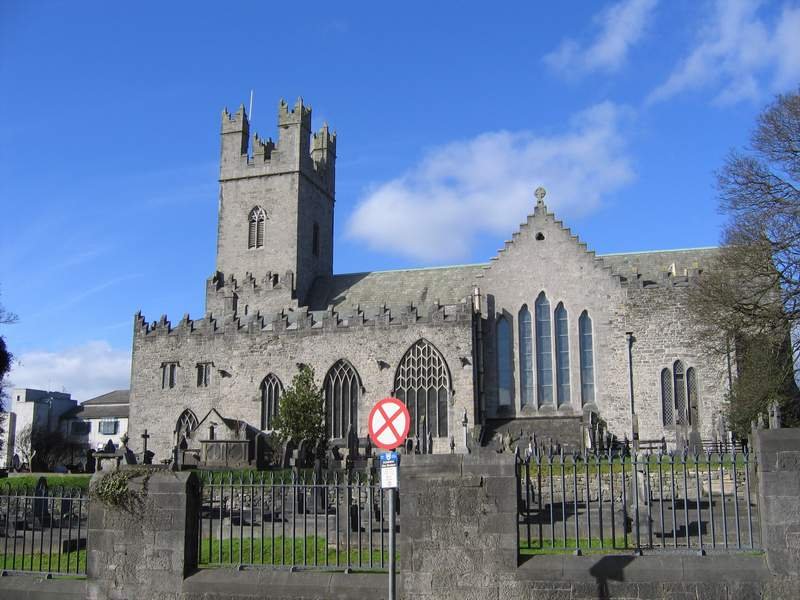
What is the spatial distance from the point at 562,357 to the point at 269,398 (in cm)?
1488

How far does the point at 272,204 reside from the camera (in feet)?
176

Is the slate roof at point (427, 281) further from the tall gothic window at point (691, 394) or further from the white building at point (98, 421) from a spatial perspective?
the white building at point (98, 421)

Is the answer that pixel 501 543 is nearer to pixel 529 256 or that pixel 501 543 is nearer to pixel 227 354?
pixel 529 256

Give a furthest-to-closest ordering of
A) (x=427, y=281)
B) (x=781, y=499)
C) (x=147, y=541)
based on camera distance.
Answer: (x=427, y=281), (x=147, y=541), (x=781, y=499)

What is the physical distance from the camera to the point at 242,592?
12.9 meters

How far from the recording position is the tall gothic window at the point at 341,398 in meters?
42.6

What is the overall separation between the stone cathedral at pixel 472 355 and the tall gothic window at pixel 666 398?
0.20 feet

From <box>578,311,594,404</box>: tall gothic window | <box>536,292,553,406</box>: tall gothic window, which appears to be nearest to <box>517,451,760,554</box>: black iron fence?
<box>578,311,594,404</box>: tall gothic window

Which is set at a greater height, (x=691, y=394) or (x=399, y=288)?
(x=399, y=288)

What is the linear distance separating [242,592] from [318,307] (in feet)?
125

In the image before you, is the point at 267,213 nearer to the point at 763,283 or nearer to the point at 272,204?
the point at 272,204

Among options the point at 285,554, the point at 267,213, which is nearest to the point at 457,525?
the point at 285,554

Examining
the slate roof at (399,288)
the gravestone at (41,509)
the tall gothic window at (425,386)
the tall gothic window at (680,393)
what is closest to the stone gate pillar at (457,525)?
the gravestone at (41,509)

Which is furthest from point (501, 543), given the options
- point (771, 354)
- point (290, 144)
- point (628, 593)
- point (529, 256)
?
point (290, 144)
